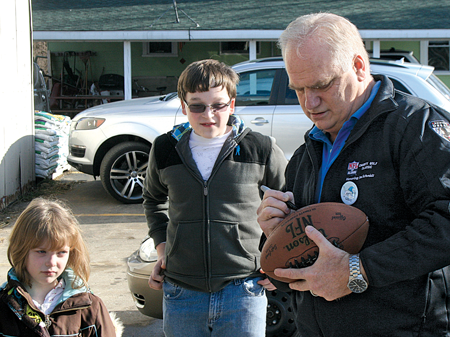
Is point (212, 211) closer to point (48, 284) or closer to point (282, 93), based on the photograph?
point (48, 284)

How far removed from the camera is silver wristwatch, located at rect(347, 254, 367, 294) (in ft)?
4.93

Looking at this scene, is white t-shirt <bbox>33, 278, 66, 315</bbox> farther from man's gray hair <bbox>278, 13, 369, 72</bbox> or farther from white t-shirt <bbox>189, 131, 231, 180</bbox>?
man's gray hair <bbox>278, 13, 369, 72</bbox>

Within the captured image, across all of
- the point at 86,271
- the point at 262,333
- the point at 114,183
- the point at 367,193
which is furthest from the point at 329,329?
the point at 114,183

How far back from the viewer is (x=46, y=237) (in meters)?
2.40

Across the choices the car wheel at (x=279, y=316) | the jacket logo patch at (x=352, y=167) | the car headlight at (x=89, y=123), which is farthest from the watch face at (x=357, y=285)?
the car headlight at (x=89, y=123)

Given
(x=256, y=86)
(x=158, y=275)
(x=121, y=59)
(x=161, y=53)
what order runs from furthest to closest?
1. (x=121, y=59)
2. (x=161, y=53)
3. (x=256, y=86)
4. (x=158, y=275)

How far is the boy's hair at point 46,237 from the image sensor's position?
238cm

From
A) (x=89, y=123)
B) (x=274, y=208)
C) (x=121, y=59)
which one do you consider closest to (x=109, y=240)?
(x=89, y=123)

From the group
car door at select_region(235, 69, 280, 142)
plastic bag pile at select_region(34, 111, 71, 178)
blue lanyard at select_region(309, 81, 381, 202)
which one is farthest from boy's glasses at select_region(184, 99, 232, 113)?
plastic bag pile at select_region(34, 111, 71, 178)

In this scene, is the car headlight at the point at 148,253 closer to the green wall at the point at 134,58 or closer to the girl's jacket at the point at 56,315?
the girl's jacket at the point at 56,315

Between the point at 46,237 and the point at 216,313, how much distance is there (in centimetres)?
90

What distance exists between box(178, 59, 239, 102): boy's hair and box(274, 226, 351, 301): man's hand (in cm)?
108

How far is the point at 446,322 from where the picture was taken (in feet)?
5.08

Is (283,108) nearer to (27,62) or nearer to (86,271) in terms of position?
(27,62)
